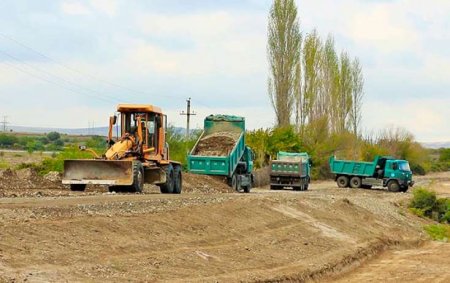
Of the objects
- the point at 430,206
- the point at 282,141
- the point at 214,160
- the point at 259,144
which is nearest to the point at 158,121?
the point at 214,160

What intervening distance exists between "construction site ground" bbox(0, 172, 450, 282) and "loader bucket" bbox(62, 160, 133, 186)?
8.85 feet

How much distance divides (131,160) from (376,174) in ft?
117

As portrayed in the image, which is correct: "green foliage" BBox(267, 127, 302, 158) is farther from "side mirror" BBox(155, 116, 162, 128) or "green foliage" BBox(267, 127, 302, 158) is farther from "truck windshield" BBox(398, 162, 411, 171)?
"side mirror" BBox(155, 116, 162, 128)

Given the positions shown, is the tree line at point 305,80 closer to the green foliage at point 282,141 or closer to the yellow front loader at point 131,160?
the green foliage at point 282,141

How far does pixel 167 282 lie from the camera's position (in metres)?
15.5

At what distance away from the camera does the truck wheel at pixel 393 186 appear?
2438 inches

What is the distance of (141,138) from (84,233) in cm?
1505

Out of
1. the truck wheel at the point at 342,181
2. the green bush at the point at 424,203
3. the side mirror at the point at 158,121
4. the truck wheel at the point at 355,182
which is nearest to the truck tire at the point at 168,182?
the side mirror at the point at 158,121

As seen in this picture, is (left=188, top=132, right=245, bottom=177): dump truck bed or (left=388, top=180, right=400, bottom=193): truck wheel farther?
(left=388, top=180, right=400, bottom=193): truck wheel

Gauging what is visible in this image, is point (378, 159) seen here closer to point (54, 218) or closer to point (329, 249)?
point (329, 249)

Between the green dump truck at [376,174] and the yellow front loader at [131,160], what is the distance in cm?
3101

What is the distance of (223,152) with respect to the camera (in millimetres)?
46219

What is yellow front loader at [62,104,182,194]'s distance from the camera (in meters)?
30.4

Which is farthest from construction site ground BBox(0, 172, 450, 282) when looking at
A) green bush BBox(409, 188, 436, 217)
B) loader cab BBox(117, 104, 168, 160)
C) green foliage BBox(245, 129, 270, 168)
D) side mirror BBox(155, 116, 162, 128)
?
green foliage BBox(245, 129, 270, 168)
